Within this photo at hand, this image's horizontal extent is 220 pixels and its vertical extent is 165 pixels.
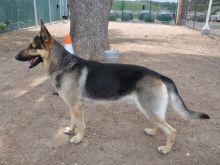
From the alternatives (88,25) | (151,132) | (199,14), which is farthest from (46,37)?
(199,14)

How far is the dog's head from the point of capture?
3633mm

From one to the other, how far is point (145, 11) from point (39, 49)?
30.9 meters

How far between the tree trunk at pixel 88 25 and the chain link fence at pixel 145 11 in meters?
22.2

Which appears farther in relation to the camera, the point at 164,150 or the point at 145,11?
the point at 145,11

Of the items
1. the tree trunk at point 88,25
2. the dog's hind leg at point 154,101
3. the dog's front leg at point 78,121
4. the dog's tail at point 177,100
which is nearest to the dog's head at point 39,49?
the dog's front leg at point 78,121

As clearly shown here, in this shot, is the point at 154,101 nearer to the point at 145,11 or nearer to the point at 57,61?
the point at 57,61

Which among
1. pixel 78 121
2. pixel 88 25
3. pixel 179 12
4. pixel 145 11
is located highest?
pixel 88 25

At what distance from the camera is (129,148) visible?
3.89 meters

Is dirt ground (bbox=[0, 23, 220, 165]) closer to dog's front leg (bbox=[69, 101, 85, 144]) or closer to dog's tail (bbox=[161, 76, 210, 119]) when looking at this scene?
dog's front leg (bbox=[69, 101, 85, 144])

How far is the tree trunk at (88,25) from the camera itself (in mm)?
7265

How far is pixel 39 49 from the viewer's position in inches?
145

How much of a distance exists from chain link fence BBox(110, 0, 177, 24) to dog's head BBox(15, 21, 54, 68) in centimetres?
2633

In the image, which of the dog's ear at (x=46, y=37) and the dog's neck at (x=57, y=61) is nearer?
the dog's ear at (x=46, y=37)

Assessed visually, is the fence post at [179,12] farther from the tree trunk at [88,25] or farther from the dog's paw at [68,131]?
the dog's paw at [68,131]
